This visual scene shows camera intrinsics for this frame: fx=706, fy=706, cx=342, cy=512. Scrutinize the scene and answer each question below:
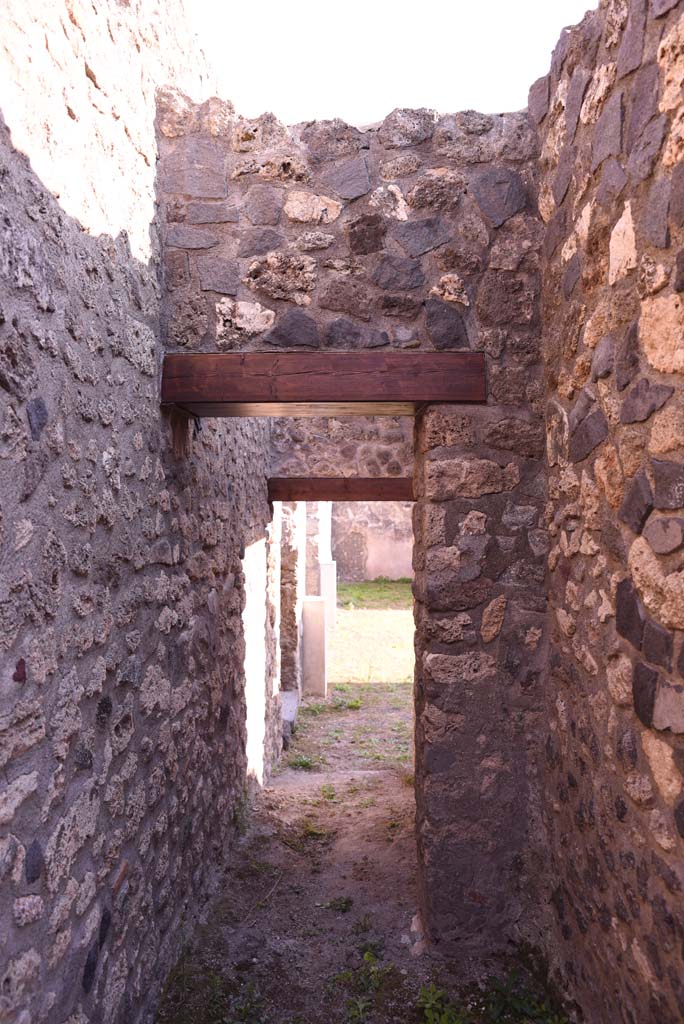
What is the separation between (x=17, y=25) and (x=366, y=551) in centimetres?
1440

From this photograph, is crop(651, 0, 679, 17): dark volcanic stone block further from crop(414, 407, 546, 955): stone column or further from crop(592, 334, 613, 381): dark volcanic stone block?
crop(414, 407, 546, 955): stone column

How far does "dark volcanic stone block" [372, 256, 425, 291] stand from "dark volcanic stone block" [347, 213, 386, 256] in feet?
0.22

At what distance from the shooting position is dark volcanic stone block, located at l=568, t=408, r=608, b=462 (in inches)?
82.2

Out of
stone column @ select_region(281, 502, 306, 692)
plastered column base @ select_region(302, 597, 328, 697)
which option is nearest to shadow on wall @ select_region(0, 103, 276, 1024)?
stone column @ select_region(281, 502, 306, 692)

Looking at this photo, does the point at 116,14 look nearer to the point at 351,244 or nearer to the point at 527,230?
the point at 351,244

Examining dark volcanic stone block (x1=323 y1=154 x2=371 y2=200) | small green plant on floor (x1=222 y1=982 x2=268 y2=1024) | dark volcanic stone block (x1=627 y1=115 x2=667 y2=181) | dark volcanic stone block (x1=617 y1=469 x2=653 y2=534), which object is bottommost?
small green plant on floor (x1=222 y1=982 x2=268 y2=1024)

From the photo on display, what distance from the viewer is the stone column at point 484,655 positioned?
267 cm

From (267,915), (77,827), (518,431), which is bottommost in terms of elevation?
(267,915)

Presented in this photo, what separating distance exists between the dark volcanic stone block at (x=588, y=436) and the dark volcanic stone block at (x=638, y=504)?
256mm

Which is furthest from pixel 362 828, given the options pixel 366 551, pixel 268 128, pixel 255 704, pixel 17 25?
pixel 366 551

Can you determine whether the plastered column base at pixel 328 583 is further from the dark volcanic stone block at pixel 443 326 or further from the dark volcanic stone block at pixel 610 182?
the dark volcanic stone block at pixel 610 182

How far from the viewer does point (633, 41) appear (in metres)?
1.81

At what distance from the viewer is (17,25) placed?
1583 millimetres

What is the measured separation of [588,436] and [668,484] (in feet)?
1.94
